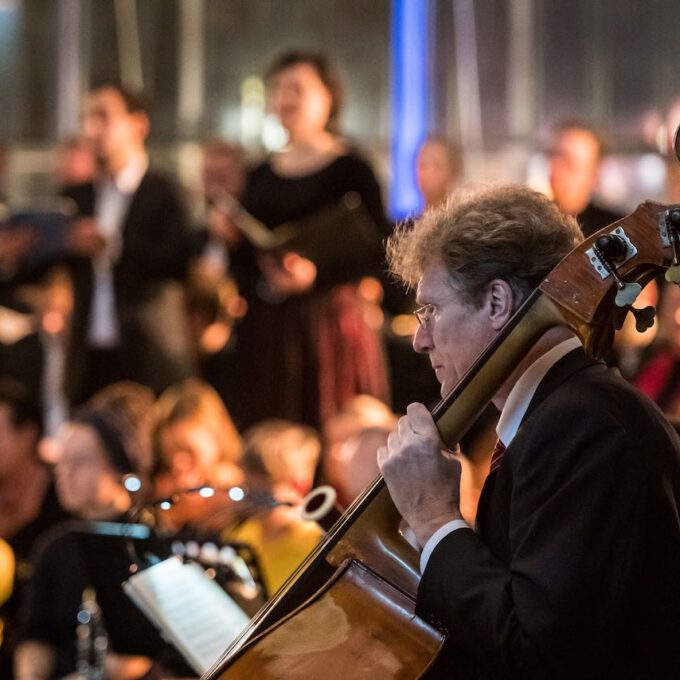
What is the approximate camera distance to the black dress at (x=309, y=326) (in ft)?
15.8

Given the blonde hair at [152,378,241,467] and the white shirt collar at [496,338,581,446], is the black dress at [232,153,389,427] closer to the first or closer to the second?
the blonde hair at [152,378,241,467]

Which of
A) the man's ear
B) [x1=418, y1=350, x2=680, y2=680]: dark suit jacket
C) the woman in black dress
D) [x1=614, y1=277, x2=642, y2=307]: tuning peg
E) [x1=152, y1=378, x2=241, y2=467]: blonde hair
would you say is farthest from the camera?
the woman in black dress

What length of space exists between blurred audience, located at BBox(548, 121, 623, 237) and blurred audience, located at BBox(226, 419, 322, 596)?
1290 millimetres

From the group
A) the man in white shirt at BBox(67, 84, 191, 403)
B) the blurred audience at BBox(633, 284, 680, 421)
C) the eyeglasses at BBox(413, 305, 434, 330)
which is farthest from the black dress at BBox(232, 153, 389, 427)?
the eyeglasses at BBox(413, 305, 434, 330)

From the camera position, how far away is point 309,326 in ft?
A: 16.1

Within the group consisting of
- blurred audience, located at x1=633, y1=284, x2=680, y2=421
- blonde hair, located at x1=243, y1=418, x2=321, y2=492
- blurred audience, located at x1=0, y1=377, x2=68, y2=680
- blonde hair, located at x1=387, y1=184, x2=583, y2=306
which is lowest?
blurred audience, located at x1=0, y1=377, x2=68, y2=680

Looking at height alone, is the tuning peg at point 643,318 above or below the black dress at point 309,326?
above

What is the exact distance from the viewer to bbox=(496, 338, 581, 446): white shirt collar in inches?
67.7

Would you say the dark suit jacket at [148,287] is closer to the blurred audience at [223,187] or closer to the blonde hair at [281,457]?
the blurred audience at [223,187]

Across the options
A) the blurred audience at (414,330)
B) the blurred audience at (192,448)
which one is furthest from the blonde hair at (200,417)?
the blurred audience at (414,330)

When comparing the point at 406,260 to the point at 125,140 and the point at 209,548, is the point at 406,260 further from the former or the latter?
the point at 125,140

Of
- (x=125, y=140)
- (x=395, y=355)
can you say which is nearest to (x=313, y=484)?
(x=395, y=355)

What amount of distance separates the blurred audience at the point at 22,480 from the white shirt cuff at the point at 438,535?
2.87 meters

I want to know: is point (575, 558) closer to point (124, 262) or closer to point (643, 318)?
→ point (643, 318)
